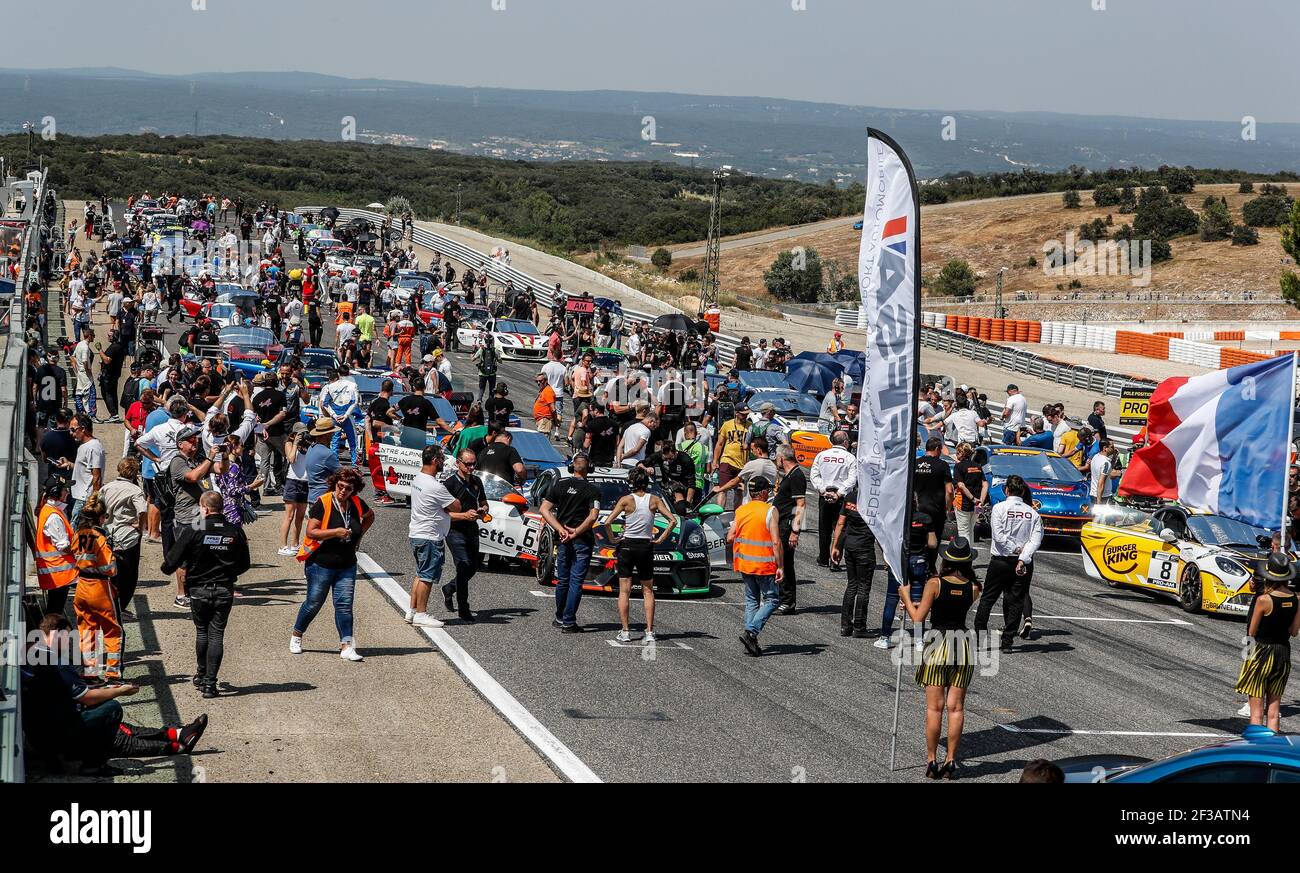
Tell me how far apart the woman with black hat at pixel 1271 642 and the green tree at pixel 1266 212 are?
81999 mm

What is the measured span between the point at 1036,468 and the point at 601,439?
683 cm

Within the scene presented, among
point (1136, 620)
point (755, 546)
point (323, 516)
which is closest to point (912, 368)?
point (755, 546)

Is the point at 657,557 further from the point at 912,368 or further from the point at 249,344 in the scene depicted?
the point at 249,344

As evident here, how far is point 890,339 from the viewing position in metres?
10.4

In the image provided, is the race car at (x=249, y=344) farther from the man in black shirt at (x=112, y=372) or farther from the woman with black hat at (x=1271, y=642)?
the woman with black hat at (x=1271, y=642)

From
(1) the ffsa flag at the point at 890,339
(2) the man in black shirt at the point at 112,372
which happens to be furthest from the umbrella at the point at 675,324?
(1) the ffsa flag at the point at 890,339

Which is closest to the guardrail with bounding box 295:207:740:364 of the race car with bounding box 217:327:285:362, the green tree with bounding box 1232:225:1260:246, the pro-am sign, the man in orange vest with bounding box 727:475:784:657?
the race car with bounding box 217:327:285:362

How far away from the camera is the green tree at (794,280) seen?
277 ft

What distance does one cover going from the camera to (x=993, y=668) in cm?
1368

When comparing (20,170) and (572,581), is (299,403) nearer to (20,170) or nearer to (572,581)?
(572,581)
